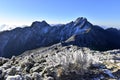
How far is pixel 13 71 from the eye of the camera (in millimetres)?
30438

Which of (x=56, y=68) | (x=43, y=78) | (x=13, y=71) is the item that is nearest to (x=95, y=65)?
(x=56, y=68)

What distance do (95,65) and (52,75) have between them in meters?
7.56

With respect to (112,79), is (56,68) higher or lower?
higher

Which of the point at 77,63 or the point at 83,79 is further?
the point at 77,63

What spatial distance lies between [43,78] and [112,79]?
8099 millimetres

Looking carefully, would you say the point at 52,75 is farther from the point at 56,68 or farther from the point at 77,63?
the point at 77,63

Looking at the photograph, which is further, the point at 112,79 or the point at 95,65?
the point at 95,65

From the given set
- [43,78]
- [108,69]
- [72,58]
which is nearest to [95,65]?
[108,69]

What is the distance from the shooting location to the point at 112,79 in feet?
98.0

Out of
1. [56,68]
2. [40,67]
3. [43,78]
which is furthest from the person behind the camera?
[40,67]

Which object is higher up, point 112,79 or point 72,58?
point 72,58

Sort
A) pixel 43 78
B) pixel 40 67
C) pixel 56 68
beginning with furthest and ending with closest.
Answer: pixel 40 67
pixel 56 68
pixel 43 78

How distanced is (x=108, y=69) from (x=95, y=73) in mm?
3316

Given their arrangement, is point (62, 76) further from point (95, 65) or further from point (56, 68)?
point (95, 65)
